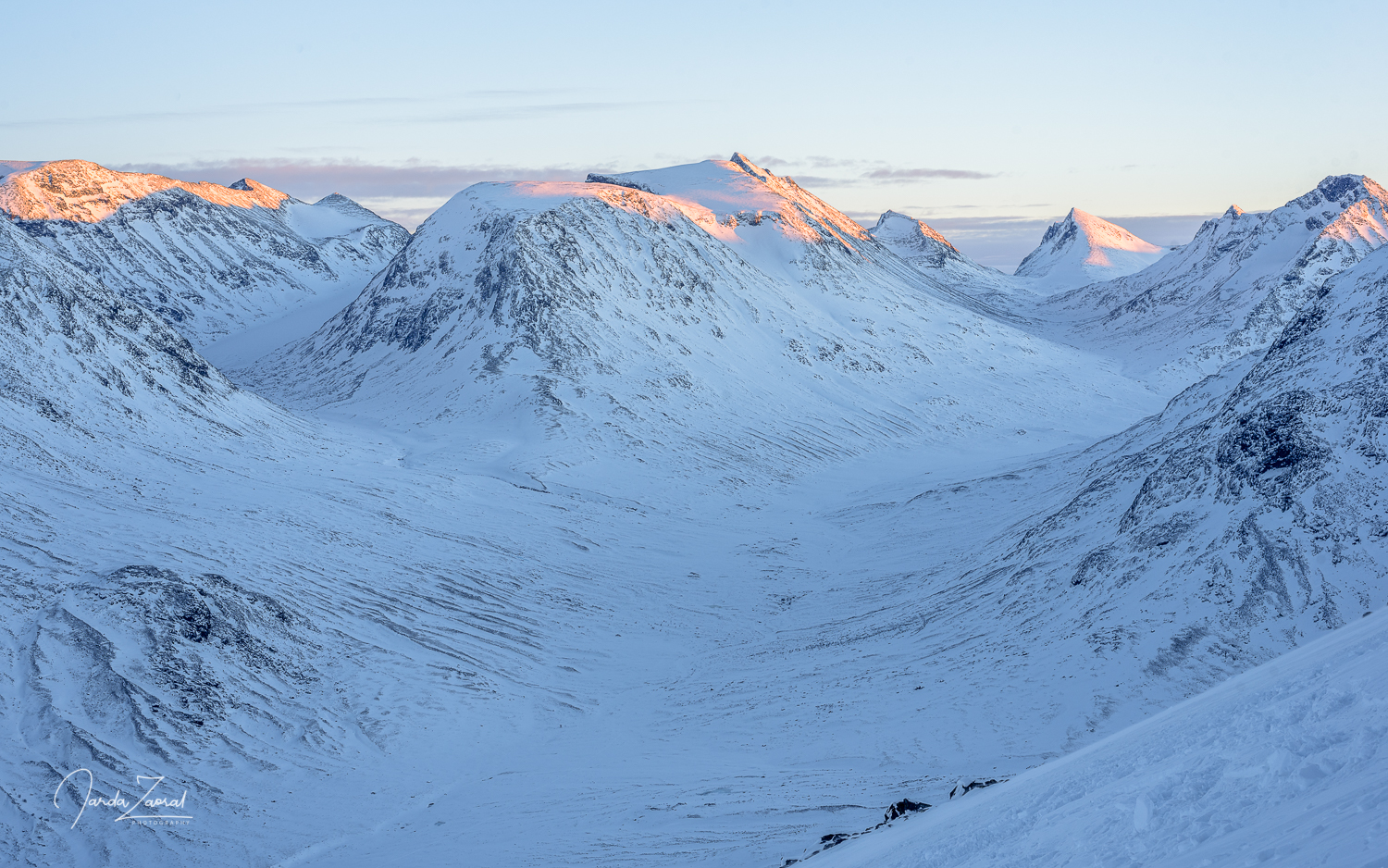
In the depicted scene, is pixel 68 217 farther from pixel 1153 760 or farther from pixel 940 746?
pixel 1153 760

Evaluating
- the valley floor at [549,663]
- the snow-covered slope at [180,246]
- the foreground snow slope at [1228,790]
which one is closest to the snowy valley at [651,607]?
the foreground snow slope at [1228,790]

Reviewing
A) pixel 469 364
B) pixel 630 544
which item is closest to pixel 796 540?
pixel 630 544

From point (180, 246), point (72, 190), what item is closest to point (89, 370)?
point (180, 246)

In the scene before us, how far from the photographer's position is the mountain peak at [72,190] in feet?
412

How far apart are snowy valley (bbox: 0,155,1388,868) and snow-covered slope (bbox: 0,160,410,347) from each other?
166 feet

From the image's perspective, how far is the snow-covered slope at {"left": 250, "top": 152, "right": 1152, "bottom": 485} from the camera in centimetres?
8006

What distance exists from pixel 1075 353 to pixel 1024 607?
3992 inches

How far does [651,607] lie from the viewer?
4681 cm

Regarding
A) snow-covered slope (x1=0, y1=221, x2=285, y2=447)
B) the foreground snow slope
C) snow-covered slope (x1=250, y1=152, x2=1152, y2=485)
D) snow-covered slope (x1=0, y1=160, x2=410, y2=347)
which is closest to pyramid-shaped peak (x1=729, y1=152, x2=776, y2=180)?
snow-covered slope (x1=250, y1=152, x2=1152, y2=485)

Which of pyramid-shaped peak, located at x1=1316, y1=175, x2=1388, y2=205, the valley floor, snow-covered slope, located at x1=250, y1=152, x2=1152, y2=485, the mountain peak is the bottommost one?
the valley floor

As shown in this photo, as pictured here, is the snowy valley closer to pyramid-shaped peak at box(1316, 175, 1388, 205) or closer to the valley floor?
the valley floor

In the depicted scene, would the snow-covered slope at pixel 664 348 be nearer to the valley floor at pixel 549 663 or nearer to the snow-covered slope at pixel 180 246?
the valley floor at pixel 549 663

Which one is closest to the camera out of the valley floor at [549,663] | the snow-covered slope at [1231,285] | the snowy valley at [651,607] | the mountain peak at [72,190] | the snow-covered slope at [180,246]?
the snowy valley at [651,607]

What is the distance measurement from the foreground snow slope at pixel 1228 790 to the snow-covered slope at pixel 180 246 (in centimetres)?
12383
